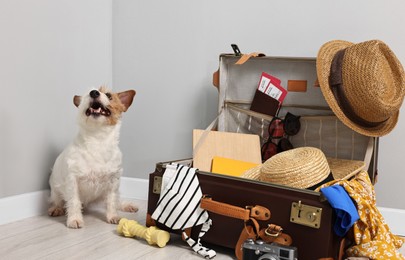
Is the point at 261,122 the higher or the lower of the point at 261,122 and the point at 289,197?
the higher

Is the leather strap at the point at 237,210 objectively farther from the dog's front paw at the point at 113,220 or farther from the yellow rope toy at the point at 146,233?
the dog's front paw at the point at 113,220

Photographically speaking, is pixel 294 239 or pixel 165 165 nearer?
pixel 294 239

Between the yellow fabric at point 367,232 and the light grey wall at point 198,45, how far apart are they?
0.56m

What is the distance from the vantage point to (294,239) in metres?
1.30

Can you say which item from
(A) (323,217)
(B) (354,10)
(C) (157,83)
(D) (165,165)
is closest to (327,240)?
(A) (323,217)

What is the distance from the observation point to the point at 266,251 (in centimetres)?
120

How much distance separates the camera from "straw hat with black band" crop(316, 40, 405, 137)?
151cm

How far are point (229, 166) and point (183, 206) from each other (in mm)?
372

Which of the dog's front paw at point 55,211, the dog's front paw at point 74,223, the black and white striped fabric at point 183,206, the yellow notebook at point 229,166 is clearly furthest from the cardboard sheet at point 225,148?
the dog's front paw at point 55,211

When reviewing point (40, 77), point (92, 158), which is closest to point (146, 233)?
point (92, 158)

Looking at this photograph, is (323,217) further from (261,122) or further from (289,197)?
(261,122)

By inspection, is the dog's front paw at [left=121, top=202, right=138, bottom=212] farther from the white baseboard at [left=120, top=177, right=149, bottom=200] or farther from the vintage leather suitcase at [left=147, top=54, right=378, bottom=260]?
the vintage leather suitcase at [left=147, top=54, right=378, bottom=260]

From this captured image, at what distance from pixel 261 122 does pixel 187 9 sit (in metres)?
0.68

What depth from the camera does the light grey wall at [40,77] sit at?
5.73 feet
